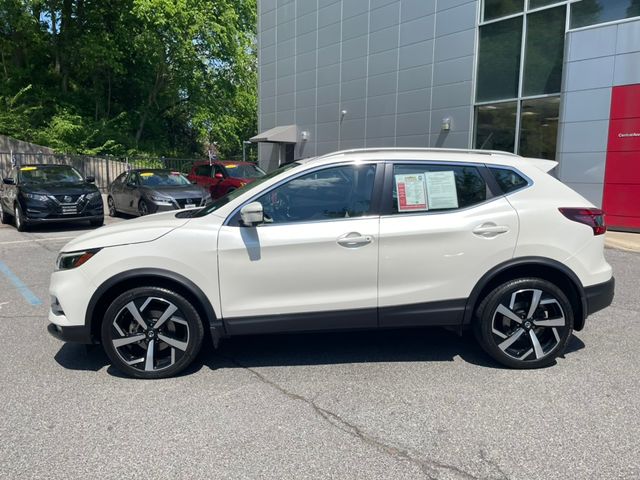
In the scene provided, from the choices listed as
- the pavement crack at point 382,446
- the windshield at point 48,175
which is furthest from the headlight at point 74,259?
the windshield at point 48,175

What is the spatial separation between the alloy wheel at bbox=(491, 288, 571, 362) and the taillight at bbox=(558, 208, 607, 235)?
64cm

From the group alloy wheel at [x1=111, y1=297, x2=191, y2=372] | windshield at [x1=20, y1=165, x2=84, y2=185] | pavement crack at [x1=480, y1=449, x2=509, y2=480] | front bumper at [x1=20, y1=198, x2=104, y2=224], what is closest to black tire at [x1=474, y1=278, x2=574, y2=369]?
pavement crack at [x1=480, y1=449, x2=509, y2=480]

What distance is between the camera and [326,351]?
4.29 meters

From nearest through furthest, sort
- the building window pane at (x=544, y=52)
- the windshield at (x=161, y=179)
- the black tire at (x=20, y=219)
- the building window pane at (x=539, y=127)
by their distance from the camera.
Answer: the black tire at (x=20, y=219)
the building window pane at (x=544, y=52)
the building window pane at (x=539, y=127)
the windshield at (x=161, y=179)

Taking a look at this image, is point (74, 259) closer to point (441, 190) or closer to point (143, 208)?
point (441, 190)

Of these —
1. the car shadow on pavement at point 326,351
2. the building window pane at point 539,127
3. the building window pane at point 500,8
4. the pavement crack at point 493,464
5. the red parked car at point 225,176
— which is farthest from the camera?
the red parked car at point 225,176

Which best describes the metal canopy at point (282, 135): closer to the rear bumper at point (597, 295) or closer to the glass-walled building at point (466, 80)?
the glass-walled building at point (466, 80)

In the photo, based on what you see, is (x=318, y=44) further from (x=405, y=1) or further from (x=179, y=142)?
(x=179, y=142)

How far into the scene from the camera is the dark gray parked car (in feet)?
40.5

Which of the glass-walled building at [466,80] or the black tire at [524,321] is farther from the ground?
the glass-walled building at [466,80]

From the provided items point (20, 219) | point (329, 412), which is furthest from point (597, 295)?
point (20, 219)

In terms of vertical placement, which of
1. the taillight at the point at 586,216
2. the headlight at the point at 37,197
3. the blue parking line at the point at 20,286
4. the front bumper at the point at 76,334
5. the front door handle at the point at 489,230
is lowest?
the blue parking line at the point at 20,286

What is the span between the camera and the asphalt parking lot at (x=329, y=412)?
8.87ft

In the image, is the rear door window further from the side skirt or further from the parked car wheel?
the parked car wheel
